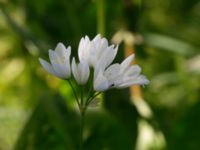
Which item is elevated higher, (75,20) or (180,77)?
(75,20)

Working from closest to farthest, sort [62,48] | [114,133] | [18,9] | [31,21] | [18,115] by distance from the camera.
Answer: [62,48], [114,133], [18,115], [31,21], [18,9]

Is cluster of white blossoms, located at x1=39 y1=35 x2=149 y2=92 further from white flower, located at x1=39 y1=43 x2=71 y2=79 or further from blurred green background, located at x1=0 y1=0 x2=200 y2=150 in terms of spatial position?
blurred green background, located at x1=0 y1=0 x2=200 y2=150

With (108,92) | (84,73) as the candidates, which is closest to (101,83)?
(84,73)

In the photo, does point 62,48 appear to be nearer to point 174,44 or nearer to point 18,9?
point 174,44

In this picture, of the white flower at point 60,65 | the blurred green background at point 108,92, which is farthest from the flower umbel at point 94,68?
the blurred green background at point 108,92

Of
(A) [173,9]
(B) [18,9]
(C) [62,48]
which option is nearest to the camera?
(C) [62,48]

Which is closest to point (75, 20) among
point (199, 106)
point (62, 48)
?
point (199, 106)

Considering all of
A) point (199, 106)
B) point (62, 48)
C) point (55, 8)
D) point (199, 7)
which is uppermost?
point (62, 48)
